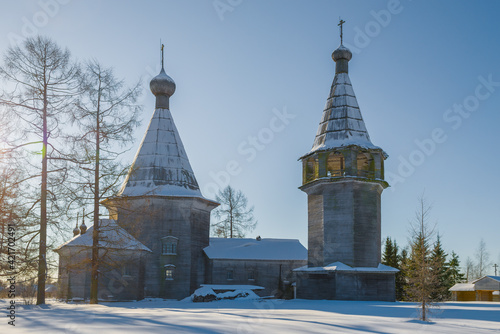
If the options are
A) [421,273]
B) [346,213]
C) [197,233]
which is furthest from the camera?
[197,233]

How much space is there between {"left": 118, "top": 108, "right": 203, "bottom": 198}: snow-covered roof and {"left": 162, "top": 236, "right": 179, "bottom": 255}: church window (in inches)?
115

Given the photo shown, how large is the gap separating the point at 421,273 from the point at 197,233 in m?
19.7

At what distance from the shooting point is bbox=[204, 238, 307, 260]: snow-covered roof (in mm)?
33719

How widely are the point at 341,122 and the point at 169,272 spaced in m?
14.6

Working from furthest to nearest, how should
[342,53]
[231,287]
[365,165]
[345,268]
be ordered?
[342,53] → [231,287] → [365,165] → [345,268]

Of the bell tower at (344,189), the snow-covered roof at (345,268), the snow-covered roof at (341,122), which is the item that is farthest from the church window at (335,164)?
the snow-covered roof at (345,268)

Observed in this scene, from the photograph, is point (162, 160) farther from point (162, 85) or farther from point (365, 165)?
point (365, 165)

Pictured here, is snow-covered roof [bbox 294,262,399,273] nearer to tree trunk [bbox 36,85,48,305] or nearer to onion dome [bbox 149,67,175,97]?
tree trunk [bbox 36,85,48,305]

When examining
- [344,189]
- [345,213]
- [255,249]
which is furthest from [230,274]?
[344,189]

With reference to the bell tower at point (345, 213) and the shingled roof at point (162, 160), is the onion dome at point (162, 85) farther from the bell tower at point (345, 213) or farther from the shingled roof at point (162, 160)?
the bell tower at point (345, 213)

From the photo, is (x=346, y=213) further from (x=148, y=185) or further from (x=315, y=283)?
(x=148, y=185)

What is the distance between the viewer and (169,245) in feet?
104

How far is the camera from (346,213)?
2806cm

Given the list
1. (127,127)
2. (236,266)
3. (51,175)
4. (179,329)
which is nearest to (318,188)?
(236,266)
